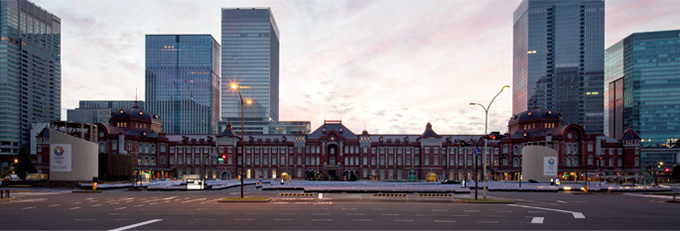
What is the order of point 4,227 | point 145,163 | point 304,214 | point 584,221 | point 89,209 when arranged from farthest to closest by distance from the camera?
point 145,163
point 89,209
point 304,214
point 584,221
point 4,227

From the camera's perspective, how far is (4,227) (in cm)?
2258

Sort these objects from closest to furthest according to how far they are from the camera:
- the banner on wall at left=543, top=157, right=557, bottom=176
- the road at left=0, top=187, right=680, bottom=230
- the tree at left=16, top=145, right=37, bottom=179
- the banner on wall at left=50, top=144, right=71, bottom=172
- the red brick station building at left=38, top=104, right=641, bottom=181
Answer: the road at left=0, top=187, right=680, bottom=230
the banner on wall at left=50, top=144, right=71, bottom=172
the banner on wall at left=543, top=157, right=557, bottom=176
the red brick station building at left=38, top=104, right=641, bottom=181
the tree at left=16, top=145, right=37, bottom=179

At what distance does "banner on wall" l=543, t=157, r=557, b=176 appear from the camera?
8925cm

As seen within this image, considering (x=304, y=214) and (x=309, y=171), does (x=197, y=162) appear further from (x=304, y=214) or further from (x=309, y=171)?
(x=304, y=214)

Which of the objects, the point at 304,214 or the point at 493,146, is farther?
the point at 493,146

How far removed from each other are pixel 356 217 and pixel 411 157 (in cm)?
8883

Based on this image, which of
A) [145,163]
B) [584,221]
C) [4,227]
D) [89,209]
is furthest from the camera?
[145,163]

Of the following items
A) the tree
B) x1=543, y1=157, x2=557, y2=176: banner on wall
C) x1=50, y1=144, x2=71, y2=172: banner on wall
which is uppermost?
x1=50, y1=144, x2=71, y2=172: banner on wall

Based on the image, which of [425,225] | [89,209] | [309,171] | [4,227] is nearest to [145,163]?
[309,171]

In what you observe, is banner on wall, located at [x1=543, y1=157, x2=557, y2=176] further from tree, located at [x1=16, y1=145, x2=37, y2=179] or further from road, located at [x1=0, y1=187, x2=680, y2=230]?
tree, located at [x1=16, y1=145, x2=37, y2=179]

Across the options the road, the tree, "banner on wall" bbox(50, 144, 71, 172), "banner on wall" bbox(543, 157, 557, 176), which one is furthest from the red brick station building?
the road

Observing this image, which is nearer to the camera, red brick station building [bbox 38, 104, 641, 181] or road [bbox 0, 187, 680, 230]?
road [bbox 0, 187, 680, 230]

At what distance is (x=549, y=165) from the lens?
294 feet

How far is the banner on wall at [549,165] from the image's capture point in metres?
89.2
